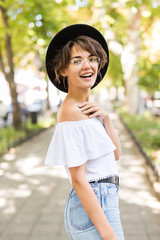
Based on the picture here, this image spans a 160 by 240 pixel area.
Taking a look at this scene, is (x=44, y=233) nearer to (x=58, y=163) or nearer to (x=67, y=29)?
(x=58, y=163)

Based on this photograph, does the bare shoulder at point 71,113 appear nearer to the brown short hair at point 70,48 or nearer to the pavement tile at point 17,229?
the brown short hair at point 70,48

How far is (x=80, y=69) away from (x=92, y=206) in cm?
71

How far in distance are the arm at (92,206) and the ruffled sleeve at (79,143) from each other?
68mm

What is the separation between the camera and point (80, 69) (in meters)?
Answer: 1.58

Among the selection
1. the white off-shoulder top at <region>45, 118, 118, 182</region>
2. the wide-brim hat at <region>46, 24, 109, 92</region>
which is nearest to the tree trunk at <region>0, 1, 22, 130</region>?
the wide-brim hat at <region>46, 24, 109, 92</region>

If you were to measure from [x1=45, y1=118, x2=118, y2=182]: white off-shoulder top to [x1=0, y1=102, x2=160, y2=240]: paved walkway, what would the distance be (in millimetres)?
2493

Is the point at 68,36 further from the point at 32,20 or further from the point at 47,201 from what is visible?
the point at 32,20

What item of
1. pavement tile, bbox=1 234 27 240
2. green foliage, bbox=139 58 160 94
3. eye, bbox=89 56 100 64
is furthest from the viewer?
green foliage, bbox=139 58 160 94

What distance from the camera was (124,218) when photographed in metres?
4.27

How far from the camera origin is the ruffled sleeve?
147 cm

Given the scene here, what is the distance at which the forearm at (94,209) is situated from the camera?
55.4 inches

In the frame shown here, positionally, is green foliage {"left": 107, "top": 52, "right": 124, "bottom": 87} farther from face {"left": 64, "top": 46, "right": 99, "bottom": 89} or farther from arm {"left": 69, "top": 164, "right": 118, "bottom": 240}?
arm {"left": 69, "top": 164, "right": 118, "bottom": 240}

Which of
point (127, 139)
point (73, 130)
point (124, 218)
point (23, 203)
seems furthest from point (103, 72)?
point (127, 139)

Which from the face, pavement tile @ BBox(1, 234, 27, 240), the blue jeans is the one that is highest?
the face
